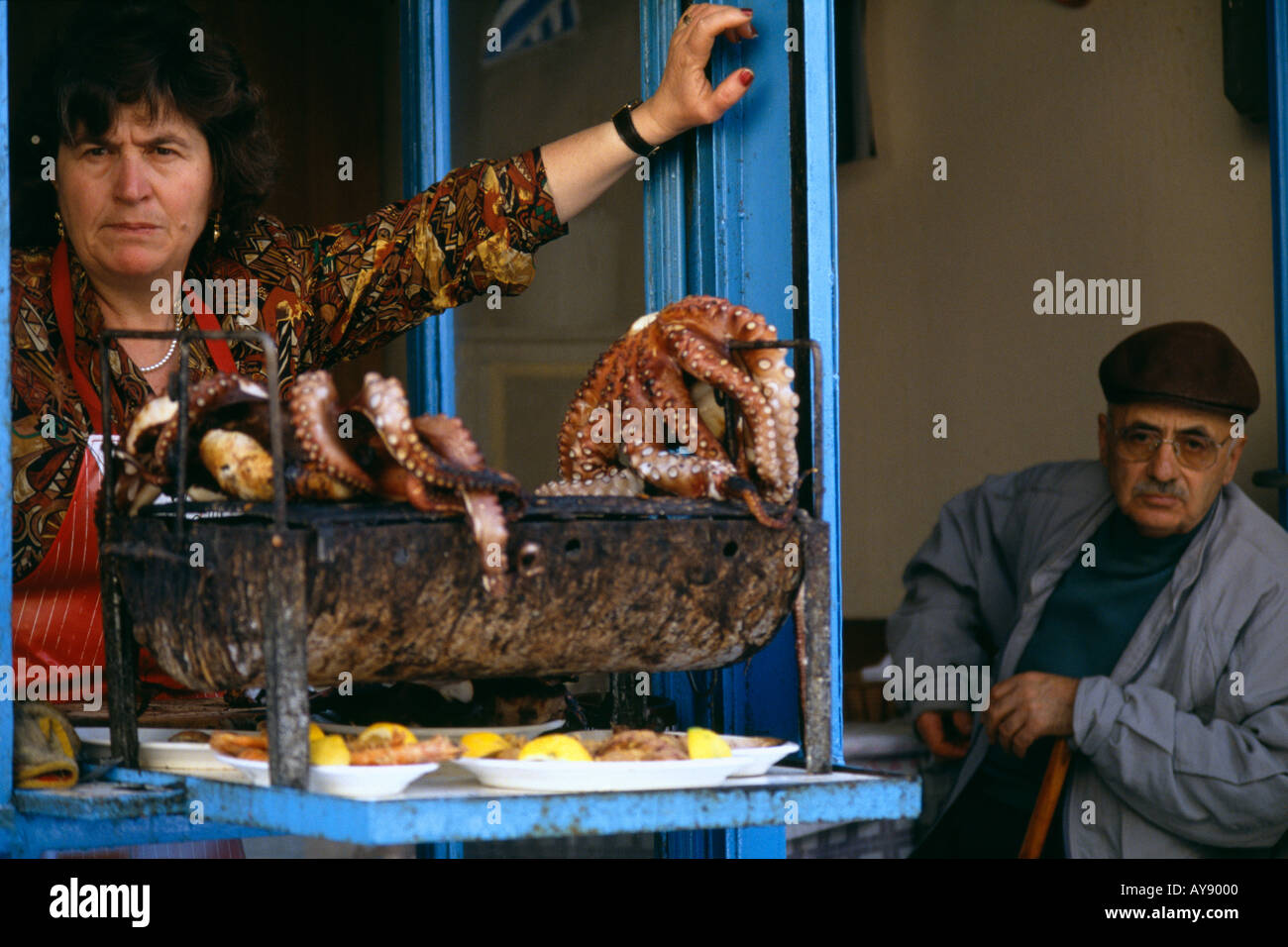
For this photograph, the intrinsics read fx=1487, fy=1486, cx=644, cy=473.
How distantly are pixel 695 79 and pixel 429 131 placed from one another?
0.95m

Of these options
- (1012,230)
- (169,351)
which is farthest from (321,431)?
(1012,230)

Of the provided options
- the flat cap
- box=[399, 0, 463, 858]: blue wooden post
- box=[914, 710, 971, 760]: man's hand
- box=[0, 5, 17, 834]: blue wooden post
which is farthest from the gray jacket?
box=[0, 5, 17, 834]: blue wooden post

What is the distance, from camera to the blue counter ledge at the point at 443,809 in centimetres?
132

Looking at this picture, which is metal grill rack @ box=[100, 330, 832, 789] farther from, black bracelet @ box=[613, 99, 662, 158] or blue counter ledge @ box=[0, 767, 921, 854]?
black bracelet @ box=[613, 99, 662, 158]

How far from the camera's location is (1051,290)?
13.5 feet

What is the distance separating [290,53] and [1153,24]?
247 centimetres

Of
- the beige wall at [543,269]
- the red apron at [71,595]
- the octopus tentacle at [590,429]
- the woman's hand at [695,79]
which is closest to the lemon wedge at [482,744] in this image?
the octopus tentacle at [590,429]

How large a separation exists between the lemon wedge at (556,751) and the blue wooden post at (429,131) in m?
1.45

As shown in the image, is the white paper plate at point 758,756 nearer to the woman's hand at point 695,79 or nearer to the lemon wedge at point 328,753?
the lemon wedge at point 328,753

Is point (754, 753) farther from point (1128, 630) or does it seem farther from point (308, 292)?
point (1128, 630)

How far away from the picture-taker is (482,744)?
5.12 feet

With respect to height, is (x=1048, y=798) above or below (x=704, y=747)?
below
